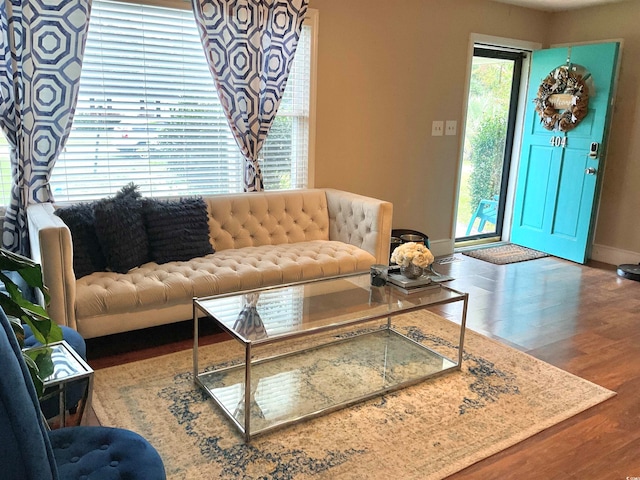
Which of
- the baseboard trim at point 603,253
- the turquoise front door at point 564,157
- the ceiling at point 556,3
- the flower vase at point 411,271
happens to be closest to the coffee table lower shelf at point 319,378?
the flower vase at point 411,271

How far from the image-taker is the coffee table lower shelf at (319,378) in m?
2.37

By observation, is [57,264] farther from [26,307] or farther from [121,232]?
[26,307]

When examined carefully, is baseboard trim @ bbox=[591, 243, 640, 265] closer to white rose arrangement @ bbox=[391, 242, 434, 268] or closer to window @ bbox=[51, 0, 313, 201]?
white rose arrangement @ bbox=[391, 242, 434, 268]

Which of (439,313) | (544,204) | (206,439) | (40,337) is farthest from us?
(544,204)

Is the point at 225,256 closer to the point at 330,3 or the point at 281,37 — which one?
the point at 281,37

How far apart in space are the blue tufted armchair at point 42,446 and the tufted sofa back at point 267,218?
2.09m

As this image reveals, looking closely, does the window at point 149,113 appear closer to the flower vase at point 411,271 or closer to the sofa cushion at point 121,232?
the sofa cushion at point 121,232

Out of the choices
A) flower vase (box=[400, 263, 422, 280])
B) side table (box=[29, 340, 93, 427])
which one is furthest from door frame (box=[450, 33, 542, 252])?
side table (box=[29, 340, 93, 427])

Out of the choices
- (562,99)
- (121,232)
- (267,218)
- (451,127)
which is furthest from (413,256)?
(562,99)

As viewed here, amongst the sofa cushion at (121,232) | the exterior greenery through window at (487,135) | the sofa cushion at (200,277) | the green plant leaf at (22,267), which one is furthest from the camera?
the exterior greenery through window at (487,135)

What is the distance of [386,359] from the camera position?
289 centimetres

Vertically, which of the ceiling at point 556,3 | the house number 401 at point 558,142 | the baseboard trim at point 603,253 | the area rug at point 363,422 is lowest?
the area rug at point 363,422

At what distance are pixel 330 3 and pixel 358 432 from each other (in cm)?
316

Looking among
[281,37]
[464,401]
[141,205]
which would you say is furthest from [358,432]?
[281,37]
